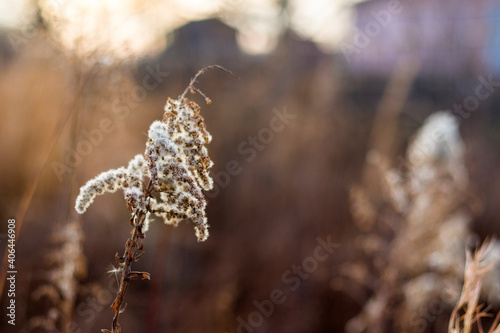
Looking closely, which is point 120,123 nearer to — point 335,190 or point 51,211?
point 51,211

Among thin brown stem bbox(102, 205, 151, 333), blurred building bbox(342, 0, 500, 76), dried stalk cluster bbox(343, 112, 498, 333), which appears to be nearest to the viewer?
thin brown stem bbox(102, 205, 151, 333)

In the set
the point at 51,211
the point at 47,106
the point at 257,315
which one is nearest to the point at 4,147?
the point at 47,106

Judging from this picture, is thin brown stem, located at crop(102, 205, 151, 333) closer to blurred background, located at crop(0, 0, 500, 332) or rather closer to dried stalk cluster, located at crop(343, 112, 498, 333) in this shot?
blurred background, located at crop(0, 0, 500, 332)

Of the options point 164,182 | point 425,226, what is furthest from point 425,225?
point 164,182

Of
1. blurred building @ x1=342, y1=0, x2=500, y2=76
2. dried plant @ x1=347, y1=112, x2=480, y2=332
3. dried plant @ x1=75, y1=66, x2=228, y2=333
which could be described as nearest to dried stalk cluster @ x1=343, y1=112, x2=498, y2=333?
dried plant @ x1=347, y1=112, x2=480, y2=332

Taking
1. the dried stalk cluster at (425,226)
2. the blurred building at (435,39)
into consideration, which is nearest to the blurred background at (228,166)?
the dried stalk cluster at (425,226)

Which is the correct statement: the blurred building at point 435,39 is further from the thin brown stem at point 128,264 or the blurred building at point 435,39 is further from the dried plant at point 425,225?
the thin brown stem at point 128,264
